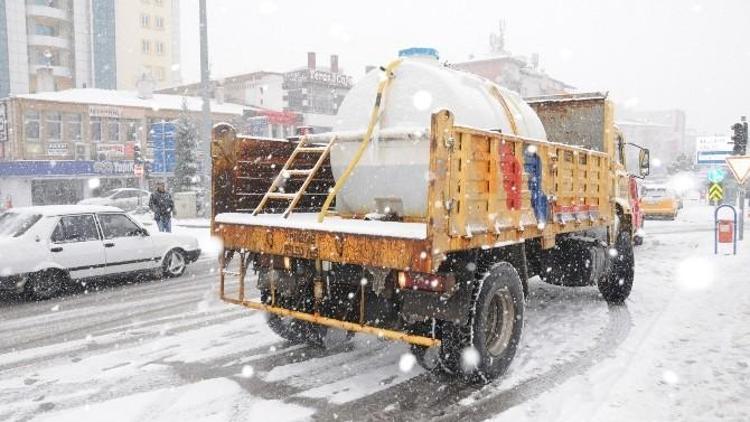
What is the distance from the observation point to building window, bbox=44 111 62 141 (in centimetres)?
4200

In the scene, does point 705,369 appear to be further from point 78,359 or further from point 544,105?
point 78,359

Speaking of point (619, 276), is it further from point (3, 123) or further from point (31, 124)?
point (3, 123)

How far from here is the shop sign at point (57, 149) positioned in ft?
138

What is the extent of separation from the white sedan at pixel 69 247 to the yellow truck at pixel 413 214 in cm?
455

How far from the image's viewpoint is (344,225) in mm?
5059

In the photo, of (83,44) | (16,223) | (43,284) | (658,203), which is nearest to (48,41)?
(83,44)

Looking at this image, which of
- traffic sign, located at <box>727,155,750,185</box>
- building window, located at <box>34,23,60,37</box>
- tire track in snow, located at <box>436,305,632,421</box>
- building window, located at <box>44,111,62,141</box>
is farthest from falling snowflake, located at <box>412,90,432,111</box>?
building window, located at <box>34,23,60,37</box>

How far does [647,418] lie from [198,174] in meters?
35.1

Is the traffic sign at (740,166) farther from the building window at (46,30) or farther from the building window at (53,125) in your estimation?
the building window at (46,30)

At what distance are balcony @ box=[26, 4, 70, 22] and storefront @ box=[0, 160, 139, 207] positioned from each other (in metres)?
24.3

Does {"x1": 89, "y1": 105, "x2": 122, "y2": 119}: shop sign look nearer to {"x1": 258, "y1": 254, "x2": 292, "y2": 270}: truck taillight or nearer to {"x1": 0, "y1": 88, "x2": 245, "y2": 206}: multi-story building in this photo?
{"x1": 0, "y1": 88, "x2": 245, "y2": 206}: multi-story building

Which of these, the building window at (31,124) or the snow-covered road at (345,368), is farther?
the building window at (31,124)

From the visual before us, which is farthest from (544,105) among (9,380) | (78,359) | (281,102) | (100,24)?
(100,24)

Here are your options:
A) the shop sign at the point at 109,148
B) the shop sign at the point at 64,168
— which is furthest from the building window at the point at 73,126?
the shop sign at the point at 64,168
